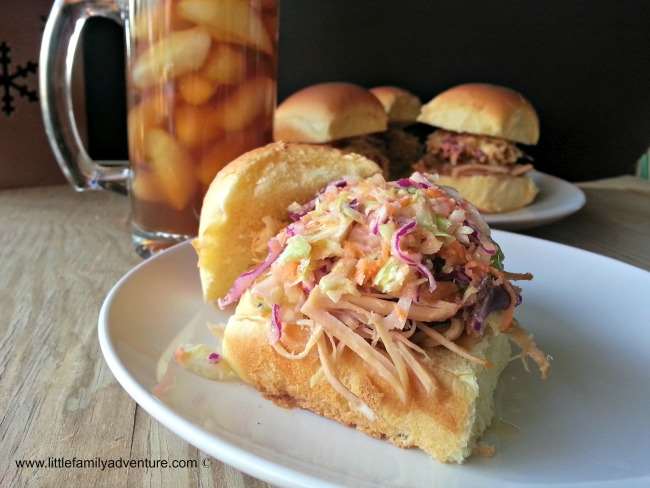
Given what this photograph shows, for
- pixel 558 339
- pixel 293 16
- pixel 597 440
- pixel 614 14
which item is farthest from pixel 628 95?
pixel 597 440

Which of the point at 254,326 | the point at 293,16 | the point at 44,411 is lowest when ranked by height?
the point at 44,411

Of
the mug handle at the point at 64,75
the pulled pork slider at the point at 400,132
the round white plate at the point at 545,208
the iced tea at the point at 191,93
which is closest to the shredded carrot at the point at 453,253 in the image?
the iced tea at the point at 191,93

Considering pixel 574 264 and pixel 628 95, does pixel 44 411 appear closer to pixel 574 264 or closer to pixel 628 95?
pixel 574 264

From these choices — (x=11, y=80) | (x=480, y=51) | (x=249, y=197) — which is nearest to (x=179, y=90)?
(x=249, y=197)

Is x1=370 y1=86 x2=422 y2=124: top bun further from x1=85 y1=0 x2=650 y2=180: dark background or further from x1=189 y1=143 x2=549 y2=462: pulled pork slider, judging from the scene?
x1=189 y1=143 x2=549 y2=462: pulled pork slider

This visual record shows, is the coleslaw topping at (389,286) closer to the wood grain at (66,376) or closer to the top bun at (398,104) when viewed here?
the wood grain at (66,376)

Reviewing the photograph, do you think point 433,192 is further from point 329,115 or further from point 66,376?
point 329,115
